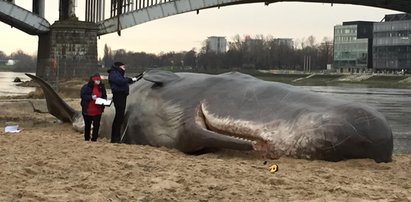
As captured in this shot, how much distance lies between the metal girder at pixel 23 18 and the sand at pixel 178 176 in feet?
113

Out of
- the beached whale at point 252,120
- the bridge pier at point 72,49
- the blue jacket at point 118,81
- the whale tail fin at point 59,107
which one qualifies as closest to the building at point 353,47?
the bridge pier at point 72,49

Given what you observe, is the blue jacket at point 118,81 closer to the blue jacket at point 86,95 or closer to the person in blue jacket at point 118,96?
the person in blue jacket at point 118,96

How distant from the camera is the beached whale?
23.7 feet

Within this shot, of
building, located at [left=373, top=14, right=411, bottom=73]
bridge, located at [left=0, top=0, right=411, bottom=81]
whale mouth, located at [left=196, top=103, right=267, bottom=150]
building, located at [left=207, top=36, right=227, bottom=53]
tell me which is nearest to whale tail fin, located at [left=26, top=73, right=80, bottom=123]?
whale mouth, located at [left=196, top=103, right=267, bottom=150]

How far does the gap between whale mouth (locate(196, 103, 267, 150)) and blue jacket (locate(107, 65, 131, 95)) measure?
1.75m

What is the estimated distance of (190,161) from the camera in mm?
7566

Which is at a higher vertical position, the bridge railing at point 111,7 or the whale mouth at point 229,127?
the bridge railing at point 111,7

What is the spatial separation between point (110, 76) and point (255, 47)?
128 meters

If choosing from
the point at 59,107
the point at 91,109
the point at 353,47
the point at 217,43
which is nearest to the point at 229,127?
the point at 91,109

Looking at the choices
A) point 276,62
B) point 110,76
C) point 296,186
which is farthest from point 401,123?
point 276,62

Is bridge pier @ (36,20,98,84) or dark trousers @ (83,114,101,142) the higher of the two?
bridge pier @ (36,20,98,84)

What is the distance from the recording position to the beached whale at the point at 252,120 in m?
7.23

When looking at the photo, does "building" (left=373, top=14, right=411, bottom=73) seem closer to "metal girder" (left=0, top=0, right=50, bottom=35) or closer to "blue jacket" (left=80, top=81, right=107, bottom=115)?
"metal girder" (left=0, top=0, right=50, bottom=35)

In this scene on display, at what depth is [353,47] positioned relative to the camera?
12875cm
